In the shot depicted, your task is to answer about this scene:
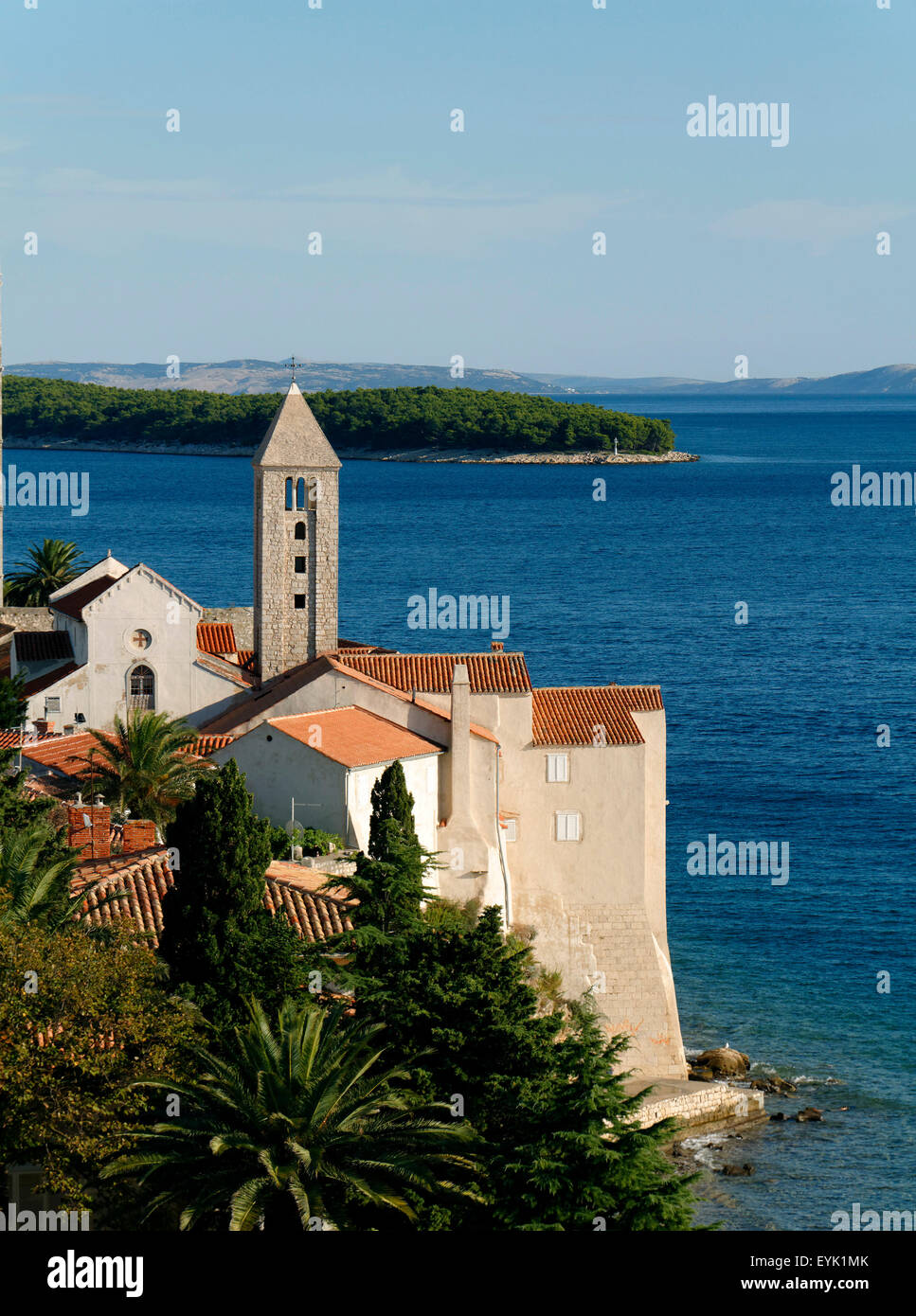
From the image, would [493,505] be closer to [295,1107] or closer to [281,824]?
[281,824]

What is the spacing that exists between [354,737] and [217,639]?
15.0m

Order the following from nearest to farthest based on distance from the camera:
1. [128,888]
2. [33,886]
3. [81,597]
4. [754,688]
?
[33,886], [128,888], [81,597], [754,688]

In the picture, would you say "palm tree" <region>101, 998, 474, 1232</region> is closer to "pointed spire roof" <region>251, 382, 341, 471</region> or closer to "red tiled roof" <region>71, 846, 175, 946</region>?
"red tiled roof" <region>71, 846, 175, 946</region>

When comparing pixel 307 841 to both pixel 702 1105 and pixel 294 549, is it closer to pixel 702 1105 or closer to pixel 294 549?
pixel 702 1105

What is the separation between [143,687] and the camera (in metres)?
47.5

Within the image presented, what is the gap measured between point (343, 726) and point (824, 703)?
148 ft

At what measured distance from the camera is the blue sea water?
41.3 metres

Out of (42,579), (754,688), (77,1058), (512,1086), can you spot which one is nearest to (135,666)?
(42,579)

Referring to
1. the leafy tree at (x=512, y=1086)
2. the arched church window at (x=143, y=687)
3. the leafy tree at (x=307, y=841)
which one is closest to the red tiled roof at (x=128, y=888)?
the leafy tree at (x=307, y=841)

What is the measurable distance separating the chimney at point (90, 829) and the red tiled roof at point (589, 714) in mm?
11294

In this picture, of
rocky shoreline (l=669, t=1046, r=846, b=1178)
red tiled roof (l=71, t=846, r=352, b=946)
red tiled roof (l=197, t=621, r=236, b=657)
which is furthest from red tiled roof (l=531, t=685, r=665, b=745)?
red tiled roof (l=197, t=621, r=236, b=657)

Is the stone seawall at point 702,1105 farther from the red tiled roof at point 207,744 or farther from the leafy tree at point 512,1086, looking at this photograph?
the leafy tree at point 512,1086

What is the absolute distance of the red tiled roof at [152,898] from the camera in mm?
28984
